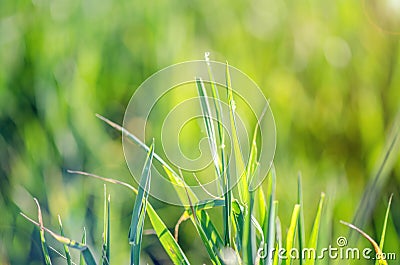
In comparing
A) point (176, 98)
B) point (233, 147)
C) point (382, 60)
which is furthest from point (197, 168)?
point (382, 60)

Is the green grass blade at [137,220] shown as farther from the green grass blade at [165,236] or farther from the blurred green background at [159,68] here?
the blurred green background at [159,68]

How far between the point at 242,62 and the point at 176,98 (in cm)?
17

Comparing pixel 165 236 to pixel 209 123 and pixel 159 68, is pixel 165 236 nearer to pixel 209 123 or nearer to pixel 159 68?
pixel 209 123

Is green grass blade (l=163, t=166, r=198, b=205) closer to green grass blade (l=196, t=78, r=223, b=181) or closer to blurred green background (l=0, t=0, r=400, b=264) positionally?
green grass blade (l=196, t=78, r=223, b=181)

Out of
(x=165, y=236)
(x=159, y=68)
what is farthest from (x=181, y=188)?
(x=159, y=68)

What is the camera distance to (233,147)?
2.30 feet

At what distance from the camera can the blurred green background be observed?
98 cm

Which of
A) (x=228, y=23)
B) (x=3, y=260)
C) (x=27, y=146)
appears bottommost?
(x=3, y=260)

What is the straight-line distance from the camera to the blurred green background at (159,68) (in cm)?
98

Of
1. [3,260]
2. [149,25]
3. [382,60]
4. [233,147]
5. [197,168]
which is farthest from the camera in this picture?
[149,25]

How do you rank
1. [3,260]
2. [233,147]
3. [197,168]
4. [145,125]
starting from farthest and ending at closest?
[145,125], [197,168], [3,260], [233,147]

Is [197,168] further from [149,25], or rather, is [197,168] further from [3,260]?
[149,25]

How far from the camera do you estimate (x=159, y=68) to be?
1296 millimetres

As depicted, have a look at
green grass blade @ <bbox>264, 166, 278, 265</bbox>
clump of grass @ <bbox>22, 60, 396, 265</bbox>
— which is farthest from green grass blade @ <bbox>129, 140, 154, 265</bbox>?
green grass blade @ <bbox>264, 166, 278, 265</bbox>
